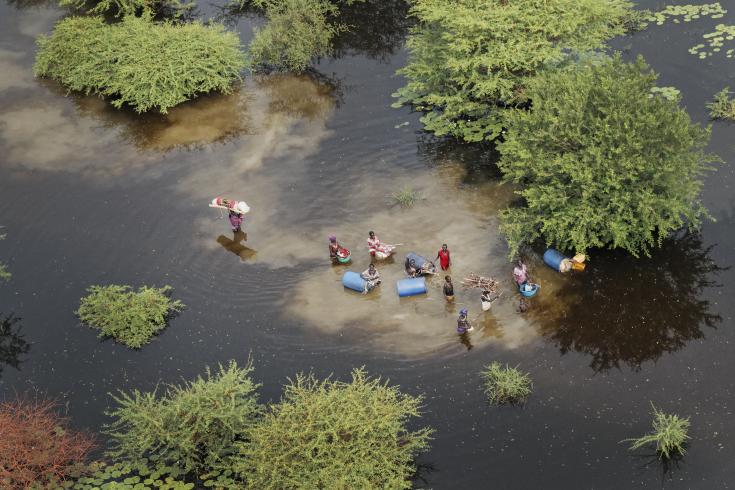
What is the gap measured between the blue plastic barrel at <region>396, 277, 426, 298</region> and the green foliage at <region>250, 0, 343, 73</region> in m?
13.5

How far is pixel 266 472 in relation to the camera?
64.3 feet

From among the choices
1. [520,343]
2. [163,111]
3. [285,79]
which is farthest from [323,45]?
[520,343]

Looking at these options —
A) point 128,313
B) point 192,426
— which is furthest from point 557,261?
point 128,313

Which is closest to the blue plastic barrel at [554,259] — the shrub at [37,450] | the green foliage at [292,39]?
the shrub at [37,450]

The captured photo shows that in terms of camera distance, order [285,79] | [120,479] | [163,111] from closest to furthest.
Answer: [120,479]
[163,111]
[285,79]

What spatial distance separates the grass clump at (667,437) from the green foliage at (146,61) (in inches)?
824

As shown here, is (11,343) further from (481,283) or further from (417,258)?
(481,283)

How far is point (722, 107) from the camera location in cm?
3047

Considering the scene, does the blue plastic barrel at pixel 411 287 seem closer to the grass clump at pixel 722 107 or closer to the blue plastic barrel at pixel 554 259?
the blue plastic barrel at pixel 554 259

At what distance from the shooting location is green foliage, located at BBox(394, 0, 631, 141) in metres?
29.4

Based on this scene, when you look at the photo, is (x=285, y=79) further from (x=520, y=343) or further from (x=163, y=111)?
(x=520, y=343)

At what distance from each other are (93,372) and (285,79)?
15661 mm

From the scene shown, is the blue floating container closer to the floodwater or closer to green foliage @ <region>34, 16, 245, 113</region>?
the floodwater

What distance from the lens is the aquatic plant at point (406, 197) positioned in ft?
93.4
